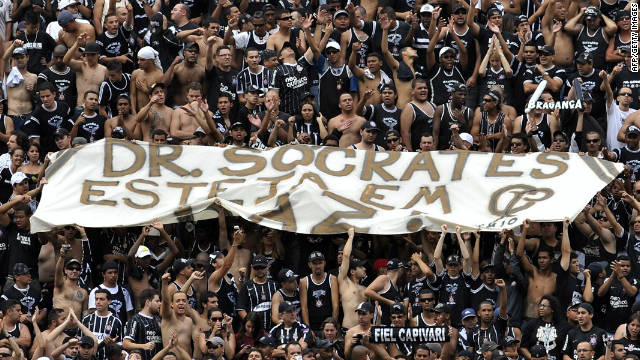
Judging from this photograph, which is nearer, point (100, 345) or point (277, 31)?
point (100, 345)

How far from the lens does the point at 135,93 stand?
90.7 feet

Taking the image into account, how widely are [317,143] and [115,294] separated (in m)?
3.87

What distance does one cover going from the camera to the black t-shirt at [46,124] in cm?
2736

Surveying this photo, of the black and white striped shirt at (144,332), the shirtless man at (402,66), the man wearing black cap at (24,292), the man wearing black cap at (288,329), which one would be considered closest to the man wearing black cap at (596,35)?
the shirtless man at (402,66)

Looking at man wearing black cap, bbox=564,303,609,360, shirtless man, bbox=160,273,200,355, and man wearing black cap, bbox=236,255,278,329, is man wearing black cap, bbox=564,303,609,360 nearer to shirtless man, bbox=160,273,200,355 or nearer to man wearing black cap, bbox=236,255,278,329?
man wearing black cap, bbox=236,255,278,329

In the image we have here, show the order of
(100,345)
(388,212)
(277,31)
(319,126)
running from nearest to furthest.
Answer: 1. (100,345)
2. (388,212)
3. (319,126)
4. (277,31)

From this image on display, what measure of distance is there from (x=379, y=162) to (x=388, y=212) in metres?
1.05

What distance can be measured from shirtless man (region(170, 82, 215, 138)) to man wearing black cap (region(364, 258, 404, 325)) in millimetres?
3320

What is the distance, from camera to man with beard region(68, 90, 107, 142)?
27016 millimetres

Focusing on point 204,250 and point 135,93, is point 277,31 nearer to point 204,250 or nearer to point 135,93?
point 135,93

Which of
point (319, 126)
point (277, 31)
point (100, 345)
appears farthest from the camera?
point (277, 31)

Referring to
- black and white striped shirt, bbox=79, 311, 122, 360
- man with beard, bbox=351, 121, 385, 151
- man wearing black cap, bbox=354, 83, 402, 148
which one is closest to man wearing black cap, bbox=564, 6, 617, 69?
man wearing black cap, bbox=354, 83, 402, 148

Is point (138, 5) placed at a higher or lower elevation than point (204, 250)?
higher

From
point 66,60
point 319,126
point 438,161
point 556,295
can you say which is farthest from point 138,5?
point 556,295
